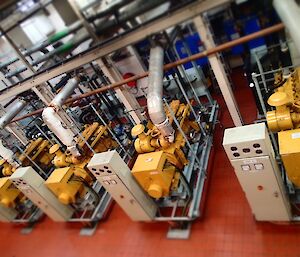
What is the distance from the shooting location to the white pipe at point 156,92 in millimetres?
3539

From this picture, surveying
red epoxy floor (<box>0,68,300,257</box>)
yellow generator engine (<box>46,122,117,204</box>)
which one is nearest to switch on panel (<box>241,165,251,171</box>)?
red epoxy floor (<box>0,68,300,257</box>)

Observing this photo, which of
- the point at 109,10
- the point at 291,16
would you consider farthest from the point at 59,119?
the point at 291,16

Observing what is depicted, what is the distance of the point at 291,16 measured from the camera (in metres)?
2.68

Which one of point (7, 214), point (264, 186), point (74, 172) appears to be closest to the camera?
point (264, 186)

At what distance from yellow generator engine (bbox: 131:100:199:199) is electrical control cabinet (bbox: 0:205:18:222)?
3875 mm

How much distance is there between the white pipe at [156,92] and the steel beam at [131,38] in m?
0.31

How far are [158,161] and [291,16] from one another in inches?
96.7

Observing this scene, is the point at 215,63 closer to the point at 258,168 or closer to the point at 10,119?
the point at 258,168

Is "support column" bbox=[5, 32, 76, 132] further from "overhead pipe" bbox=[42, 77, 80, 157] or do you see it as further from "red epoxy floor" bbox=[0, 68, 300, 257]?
"red epoxy floor" bbox=[0, 68, 300, 257]

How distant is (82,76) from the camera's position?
5055mm

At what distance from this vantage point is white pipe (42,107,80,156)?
4.33 meters

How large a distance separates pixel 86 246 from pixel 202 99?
4.82m

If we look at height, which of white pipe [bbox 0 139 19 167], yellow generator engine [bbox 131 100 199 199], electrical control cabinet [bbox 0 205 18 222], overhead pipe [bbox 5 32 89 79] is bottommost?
electrical control cabinet [bbox 0 205 18 222]

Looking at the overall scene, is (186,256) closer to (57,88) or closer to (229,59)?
(57,88)
